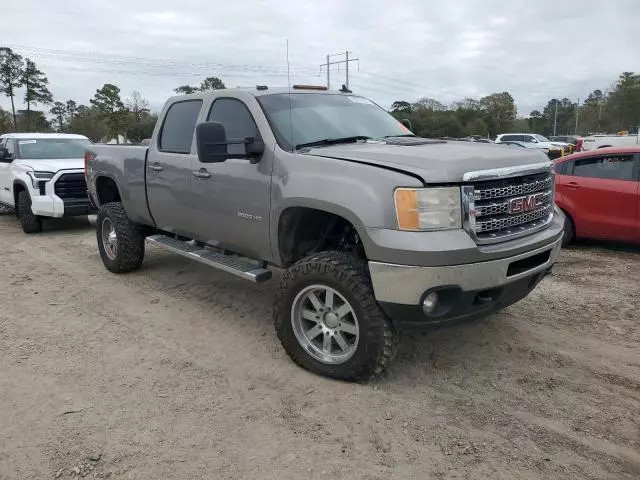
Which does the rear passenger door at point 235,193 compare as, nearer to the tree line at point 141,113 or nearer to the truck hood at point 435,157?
the truck hood at point 435,157

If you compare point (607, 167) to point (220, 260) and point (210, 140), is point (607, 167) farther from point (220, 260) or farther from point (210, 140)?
point (210, 140)

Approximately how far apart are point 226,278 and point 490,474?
13.7ft

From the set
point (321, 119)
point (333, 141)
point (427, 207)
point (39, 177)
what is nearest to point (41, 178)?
point (39, 177)

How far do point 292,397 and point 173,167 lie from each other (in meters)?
2.68

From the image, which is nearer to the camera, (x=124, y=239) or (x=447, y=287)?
(x=447, y=287)

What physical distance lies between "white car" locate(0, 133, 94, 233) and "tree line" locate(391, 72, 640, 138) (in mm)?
35133

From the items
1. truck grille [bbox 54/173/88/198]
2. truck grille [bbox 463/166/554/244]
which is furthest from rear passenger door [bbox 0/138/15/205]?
truck grille [bbox 463/166/554/244]

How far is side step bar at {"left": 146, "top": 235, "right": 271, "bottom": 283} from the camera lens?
4309 mm

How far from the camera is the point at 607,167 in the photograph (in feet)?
24.3

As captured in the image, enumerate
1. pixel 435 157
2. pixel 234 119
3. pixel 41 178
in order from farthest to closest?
pixel 41 178
pixel 234 119
pixel 435 157

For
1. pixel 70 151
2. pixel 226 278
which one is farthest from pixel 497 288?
pixel 70 151

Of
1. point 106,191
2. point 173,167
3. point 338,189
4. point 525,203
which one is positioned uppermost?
point 173,167

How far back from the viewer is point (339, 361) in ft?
12.1

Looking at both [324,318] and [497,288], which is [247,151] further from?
[497,288]
